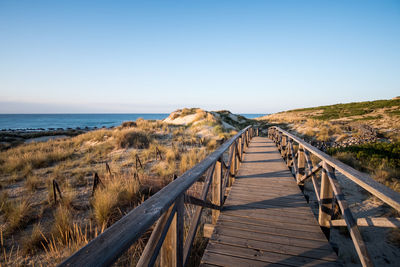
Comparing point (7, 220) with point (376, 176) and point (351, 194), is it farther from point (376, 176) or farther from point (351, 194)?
point (376, 176)

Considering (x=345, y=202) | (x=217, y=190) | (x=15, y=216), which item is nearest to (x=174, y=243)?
(x=217, y=190)

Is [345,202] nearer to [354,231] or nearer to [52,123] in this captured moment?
[354,231]

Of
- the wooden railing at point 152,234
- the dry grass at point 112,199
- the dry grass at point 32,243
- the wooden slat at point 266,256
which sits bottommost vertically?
the dry grass at point 32,243

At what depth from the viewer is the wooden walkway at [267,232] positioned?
194cm

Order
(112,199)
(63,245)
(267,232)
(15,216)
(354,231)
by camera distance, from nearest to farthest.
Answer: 1. (354,231)
2. (267,232)
3. (63,245)
4. (15,216)
5. (112,199)

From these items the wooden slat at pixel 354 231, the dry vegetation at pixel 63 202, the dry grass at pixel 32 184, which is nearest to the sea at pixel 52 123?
the dry vegetation at pixel 63 202

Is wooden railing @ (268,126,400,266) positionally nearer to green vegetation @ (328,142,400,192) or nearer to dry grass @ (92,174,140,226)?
dry grass @ (92,174,140,226)

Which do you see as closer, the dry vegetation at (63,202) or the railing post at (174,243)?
the railing post at (174,243)

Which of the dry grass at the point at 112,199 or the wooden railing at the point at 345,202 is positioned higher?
the wooden railing at the point at 345,202

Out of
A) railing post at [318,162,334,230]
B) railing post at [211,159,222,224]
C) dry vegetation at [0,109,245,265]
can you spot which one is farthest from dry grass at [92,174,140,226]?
railing post at [318,162,334,230]

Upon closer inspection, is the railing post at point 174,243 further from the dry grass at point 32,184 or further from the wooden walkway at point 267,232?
the dry grass at point 32,184

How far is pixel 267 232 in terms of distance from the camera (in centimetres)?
238

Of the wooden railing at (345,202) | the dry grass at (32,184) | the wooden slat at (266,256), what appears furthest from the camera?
the dry grass at (32,184)

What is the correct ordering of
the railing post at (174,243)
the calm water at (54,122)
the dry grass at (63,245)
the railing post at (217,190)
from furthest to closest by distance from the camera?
the calm water at (54,122) < the railing post at (217,190) < the dry grass at (63,245) < the railing post at (174,243)
